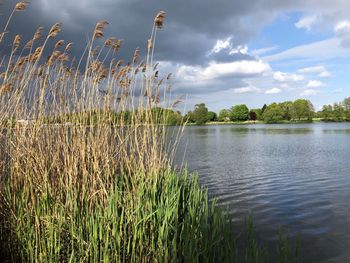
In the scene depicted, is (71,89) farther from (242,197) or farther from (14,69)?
(242,197)

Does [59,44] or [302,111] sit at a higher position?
[302,111]

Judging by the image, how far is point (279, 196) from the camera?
1202cm

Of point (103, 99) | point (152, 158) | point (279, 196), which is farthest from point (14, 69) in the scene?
point (279, 196)

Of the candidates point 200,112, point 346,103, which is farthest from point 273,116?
point 200,112

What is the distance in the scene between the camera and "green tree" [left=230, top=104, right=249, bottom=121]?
522 feet

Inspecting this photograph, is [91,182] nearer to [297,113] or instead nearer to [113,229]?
[113,229]

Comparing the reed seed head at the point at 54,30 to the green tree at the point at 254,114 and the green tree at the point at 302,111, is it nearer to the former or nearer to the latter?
the green tree at the point at 302,111

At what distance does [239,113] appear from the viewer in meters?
159

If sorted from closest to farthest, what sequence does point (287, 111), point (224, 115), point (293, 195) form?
point (293, 195)
point (287, 111)
point (224, 115)

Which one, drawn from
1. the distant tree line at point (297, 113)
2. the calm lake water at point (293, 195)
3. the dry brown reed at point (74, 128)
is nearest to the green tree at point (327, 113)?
the distant tree line at point (297, 113)

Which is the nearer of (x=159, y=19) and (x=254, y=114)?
(x=159, y=19)

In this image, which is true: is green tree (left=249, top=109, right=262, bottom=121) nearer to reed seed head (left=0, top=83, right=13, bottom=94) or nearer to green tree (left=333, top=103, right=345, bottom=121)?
green tree (left=333, top=103, right=345, bottom=121)

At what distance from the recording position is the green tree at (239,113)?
15900cm

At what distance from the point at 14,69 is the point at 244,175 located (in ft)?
41.4
